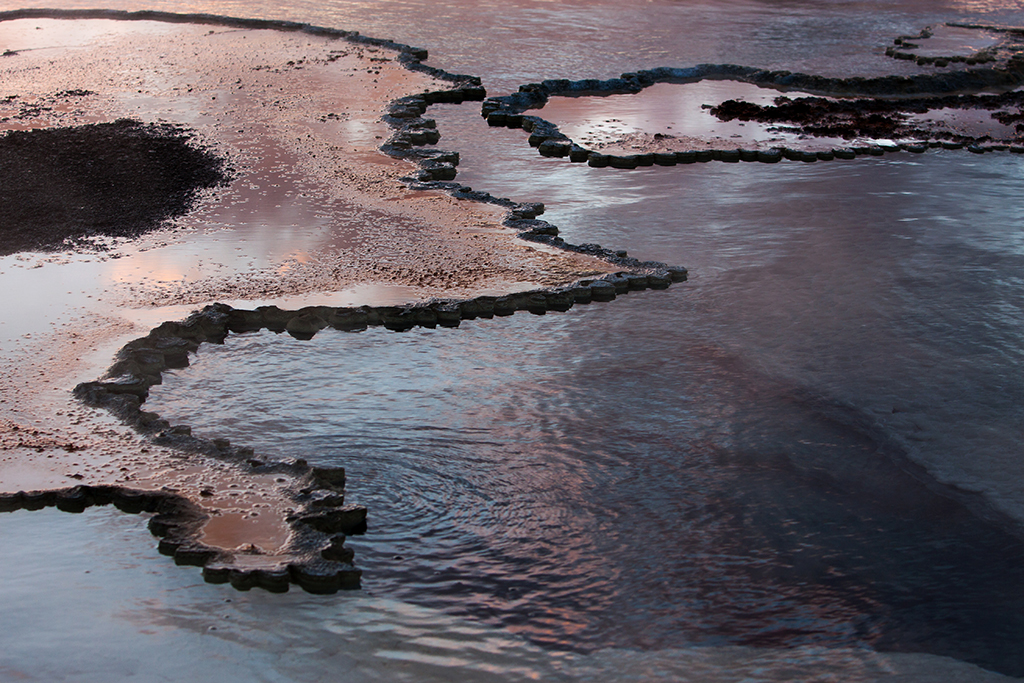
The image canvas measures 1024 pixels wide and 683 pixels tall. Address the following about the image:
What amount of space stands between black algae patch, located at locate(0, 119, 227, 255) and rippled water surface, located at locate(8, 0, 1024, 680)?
5.25ft

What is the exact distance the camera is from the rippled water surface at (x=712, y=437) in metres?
2.46

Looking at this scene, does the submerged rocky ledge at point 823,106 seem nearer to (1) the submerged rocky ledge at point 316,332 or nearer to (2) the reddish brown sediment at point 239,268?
(1) the submerged rocky ledge at point 316,332

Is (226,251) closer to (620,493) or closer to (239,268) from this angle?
(239,268)

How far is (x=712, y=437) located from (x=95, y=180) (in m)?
4.06

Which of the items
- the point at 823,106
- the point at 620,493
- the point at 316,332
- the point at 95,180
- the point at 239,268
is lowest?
the point at 620,493

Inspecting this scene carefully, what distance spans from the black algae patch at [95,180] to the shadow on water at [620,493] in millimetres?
1611

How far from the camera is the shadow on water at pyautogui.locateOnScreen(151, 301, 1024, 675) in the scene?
8.05 feet

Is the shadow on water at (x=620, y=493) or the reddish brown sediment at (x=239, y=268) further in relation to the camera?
the reddish brown sediment at (x=239, y=268)

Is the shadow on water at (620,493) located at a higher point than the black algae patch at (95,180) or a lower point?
lower

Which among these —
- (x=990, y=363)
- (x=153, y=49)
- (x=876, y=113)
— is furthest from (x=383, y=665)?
(x=153, y=49)

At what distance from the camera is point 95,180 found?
18.2ft

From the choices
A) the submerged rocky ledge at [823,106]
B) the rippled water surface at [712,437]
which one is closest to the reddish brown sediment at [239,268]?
the rippled water surface at [712,437]

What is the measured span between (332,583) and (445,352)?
143 cm

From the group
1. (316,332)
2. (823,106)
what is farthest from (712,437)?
(823,106)
